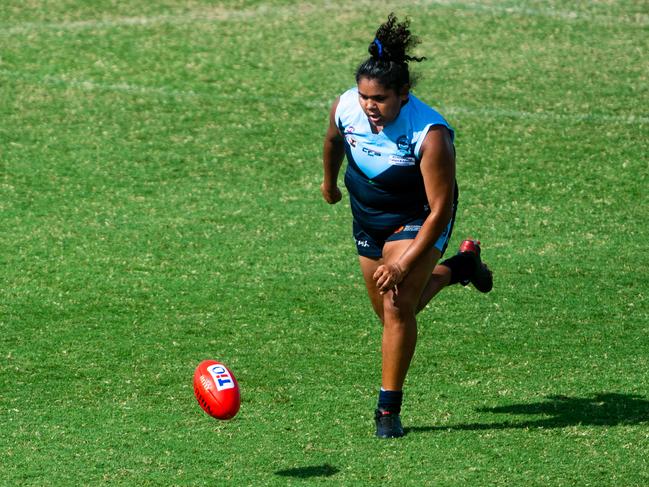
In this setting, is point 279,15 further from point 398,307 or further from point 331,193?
point 398,307

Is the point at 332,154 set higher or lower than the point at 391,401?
higher

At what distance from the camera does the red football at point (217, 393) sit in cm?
692

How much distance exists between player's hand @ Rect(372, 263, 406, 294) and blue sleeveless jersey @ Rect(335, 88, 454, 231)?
431 mm

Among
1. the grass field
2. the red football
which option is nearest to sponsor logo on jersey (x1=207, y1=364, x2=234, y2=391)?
the red football

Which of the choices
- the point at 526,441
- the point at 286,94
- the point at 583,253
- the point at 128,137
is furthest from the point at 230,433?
the point at 286,94

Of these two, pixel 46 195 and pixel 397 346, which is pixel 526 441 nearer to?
pixel 397 346

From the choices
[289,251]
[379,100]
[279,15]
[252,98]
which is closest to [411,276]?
[379,100]

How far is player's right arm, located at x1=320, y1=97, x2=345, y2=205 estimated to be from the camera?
7480 millimetres

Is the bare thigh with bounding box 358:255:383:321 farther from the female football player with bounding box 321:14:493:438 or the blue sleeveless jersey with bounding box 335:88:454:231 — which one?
the blue sleeveless jersey with bounding box 335:88:454:231

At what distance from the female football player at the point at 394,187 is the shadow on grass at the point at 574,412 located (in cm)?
58

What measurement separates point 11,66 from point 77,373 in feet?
26.5

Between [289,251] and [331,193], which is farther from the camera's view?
[289,251]

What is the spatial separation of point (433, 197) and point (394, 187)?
1.12ft

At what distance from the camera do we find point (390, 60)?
6918 millimetres
